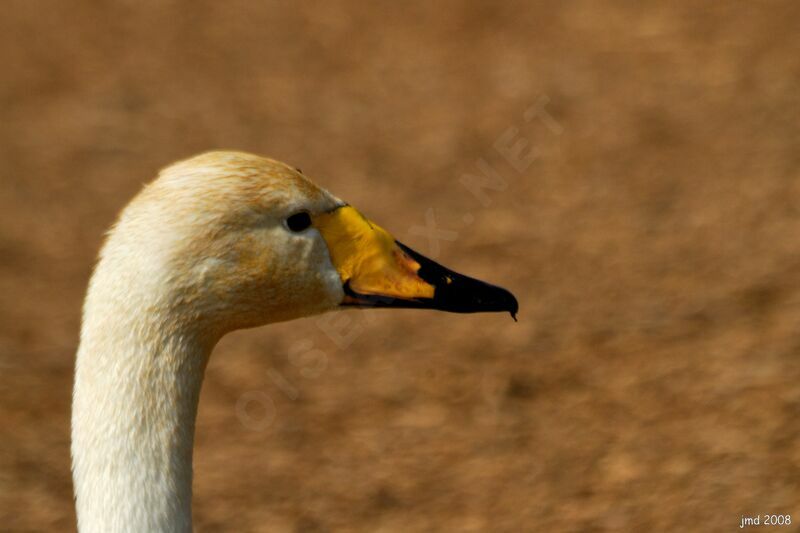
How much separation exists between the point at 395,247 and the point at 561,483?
2.22 m

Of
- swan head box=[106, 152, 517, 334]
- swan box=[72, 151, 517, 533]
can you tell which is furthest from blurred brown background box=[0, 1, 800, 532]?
swan box=[72, 151, 517, 533]

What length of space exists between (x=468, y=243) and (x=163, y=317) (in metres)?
4.65

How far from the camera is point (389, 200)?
8.21 metres

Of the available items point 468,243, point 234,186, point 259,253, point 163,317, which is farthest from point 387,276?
point 468,243

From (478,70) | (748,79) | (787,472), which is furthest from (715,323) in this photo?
(478,70)

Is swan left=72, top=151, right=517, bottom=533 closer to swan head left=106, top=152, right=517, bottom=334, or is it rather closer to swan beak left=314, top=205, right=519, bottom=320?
swan head left=106, top=152, right=517, bottom=334

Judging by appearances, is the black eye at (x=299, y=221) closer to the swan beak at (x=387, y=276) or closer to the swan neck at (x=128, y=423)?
the swan beak at (x=387, y=276)

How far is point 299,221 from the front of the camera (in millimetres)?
Answer: 3455

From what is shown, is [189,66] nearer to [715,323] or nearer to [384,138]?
[384,138]

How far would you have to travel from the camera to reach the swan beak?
3559mm

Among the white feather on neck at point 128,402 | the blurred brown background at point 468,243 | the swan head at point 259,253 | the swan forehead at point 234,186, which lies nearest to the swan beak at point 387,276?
the swan head at point 259,253

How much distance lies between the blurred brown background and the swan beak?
6.08ft

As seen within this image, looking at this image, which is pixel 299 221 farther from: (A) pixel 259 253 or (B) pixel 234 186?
(B) pixel 234 186

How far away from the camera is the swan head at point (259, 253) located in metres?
3.12
